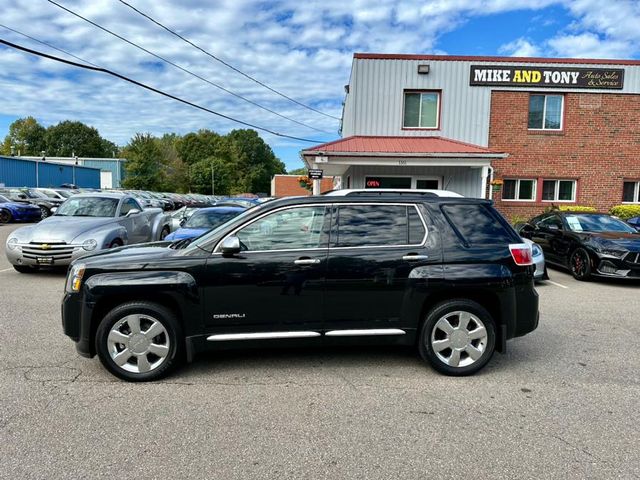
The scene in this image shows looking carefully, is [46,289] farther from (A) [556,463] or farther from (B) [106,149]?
(B) [106,149]

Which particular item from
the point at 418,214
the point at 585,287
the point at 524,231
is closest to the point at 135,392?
the point at 418,214

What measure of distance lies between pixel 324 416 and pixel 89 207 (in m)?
8.97

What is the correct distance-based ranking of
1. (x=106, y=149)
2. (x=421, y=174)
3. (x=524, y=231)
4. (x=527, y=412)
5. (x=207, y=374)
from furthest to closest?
(x=106, y=149) < (x=421, y=174) < (x=524, y=231) < (x=207, y=374) < (x=527, y=412)

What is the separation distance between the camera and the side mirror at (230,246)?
399 cm

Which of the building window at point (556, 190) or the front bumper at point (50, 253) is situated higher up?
the building window at point (556, 190)

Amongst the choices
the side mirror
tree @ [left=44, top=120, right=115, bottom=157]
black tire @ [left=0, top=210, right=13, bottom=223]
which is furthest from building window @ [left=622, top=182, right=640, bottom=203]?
tree @ [left=44, top=120, right=115, bottom=157]

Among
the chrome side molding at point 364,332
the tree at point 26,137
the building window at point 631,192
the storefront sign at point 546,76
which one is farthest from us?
the tree at point 26,137

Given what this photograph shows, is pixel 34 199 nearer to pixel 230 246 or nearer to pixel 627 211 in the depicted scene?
pixel 230 246

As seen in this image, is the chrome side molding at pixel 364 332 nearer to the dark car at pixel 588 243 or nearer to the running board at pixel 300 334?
the running board at pixel 300 334

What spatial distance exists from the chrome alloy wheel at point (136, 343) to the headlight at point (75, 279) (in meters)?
0.49

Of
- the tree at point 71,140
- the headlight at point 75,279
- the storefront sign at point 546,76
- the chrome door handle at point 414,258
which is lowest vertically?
the headlight at point 75,279

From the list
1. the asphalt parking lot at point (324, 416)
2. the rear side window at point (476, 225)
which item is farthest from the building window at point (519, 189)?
the rear side window at point (476, 225)

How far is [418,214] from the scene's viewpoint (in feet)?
14.5

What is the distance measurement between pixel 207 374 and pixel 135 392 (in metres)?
0.64
